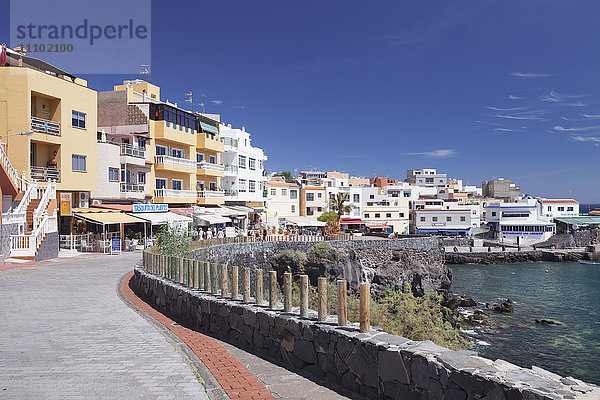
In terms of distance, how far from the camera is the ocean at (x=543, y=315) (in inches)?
898

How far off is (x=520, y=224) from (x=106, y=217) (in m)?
70.2

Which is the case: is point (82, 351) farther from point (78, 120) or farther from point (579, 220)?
point (579, 220)

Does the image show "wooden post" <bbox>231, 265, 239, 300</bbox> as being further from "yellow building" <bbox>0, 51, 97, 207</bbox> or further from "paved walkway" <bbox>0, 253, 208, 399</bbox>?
"yellow building" <bbox>0, 51, 97, 207</bbox>

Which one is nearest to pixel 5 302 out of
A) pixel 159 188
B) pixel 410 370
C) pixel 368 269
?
pixel 410 370

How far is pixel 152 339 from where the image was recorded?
30.2 feet

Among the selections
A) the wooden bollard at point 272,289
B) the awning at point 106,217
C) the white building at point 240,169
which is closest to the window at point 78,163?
the awning at point 106,217

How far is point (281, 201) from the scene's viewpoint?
64.0 m

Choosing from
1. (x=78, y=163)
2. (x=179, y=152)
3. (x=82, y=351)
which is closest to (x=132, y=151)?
(x=78, y=163)

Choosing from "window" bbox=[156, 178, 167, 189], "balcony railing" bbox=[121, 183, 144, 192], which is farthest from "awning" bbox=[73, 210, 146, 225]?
"window" bbox=[156, 178, 167, 189]

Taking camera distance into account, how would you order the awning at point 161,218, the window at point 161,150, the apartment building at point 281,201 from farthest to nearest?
the apartment building at point 281,201 → the window at point 161,150 → the awning at point 161,218

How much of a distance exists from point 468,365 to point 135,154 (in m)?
36.1

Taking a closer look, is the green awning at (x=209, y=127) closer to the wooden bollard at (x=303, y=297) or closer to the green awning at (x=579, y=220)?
the wooden bollard at (x=303, y=297)

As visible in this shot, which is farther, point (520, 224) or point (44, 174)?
point (520, 224)

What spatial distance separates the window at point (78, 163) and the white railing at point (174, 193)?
28.2 ft
